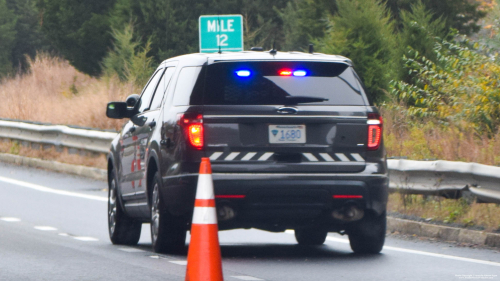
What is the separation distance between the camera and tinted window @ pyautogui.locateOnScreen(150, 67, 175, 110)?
9.51 meters

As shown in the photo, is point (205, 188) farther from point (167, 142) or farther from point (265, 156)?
point (167, 142)

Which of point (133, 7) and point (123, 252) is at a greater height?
point (133, 7)

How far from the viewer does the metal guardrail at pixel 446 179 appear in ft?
34.1

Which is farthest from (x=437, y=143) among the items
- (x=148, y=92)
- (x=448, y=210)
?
(x=148, y=92)

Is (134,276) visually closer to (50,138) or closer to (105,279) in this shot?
(105,279)

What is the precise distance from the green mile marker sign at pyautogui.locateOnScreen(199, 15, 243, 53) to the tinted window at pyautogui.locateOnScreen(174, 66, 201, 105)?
8.55 m

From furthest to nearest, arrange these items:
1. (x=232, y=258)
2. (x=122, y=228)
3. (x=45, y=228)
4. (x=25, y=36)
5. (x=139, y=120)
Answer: (x=25, y=36) → (x=45, y=228) → (x=122, y=228) → (x=139, y=120) → (x=232, y=258)

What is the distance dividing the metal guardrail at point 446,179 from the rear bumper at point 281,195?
2000 mm

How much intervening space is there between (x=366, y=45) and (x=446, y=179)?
609 inches

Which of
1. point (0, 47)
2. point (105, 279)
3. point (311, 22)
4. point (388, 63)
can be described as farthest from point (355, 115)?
point (0, 47)

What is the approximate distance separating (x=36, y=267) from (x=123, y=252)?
141 cm

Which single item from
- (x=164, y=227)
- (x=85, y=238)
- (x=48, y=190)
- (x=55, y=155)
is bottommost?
(x=48, y=190)

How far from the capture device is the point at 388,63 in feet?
87.6

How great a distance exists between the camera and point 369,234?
367 inches
